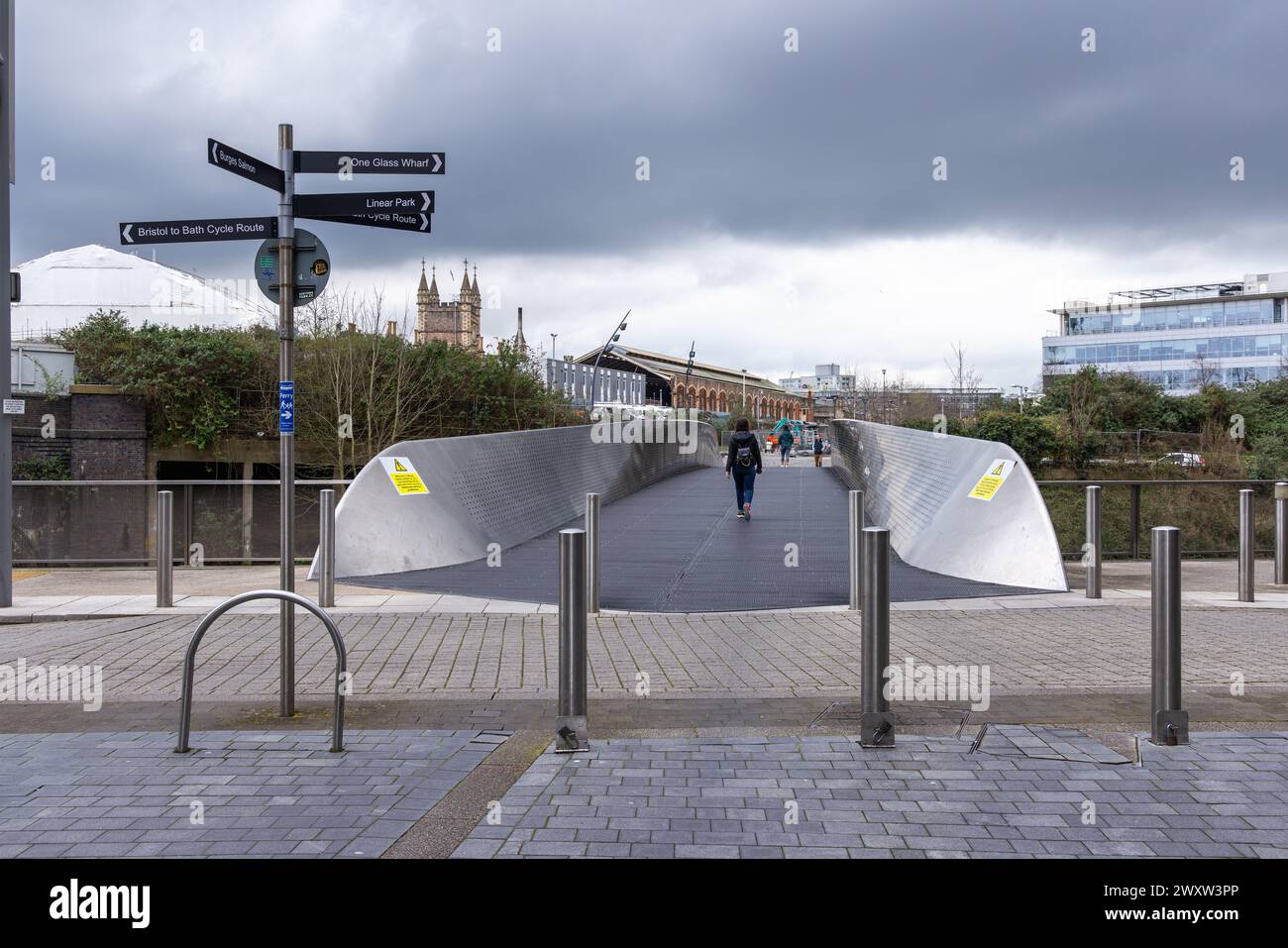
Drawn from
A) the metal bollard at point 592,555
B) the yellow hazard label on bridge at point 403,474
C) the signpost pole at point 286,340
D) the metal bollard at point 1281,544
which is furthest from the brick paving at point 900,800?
the yellow hazard label on bridge at point 403,474

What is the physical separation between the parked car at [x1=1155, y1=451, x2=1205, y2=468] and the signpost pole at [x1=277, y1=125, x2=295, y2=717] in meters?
34.7

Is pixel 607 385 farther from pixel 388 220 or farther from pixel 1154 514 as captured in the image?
pixel 388 220

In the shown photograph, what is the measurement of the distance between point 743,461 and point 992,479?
6.19 m

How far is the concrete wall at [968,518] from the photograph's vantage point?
465 inches

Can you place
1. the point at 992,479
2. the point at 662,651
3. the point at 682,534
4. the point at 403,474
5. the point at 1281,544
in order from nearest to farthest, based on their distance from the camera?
the point at 662,651 < the point at 1281,544 < the point at 992,479 < the point at 403,474 < the point at 682,534

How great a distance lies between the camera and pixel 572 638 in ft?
18.7

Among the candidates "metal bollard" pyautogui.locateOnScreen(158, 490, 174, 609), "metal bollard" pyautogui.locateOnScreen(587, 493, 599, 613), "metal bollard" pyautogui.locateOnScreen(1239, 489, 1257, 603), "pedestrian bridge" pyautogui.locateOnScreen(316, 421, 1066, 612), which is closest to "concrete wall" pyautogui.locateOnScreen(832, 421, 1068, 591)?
"pedestrian bridge" pyautogui.locateOnScreen(316, 421, 1066, 612)

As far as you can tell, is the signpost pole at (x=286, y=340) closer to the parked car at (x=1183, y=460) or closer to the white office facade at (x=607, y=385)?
the parked car at (x=1183, y=460)

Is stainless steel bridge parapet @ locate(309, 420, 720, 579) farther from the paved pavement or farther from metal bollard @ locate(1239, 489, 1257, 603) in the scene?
metal bollard @ locate(1239, 489, 1257, 603)

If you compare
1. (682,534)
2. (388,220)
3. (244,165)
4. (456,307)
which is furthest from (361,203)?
(456,307)
